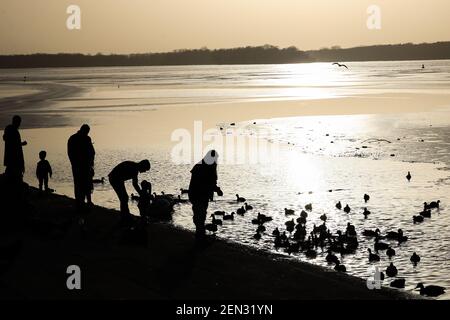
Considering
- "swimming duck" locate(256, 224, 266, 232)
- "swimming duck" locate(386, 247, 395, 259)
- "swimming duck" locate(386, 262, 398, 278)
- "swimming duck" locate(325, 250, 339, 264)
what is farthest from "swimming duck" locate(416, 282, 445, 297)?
"swimming duck" locate(256, 224, 266, 232)

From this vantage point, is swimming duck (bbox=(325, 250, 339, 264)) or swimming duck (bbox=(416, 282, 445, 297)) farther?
swimming duck (bbox=(325, 250, 339, 264))

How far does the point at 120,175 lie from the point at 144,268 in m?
2.71

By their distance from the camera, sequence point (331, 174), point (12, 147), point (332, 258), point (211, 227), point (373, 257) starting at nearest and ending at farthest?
point (332, 258) < point (373, 257) < point (12, 147) < point (211, 227) < point (331, 174)

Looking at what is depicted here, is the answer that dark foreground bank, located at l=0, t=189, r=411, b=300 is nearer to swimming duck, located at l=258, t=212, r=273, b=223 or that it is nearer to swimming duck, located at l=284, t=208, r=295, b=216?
swimming duck, located at l=258, t=212, r=273, b=223

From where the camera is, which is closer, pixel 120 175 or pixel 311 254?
pixel 120 175

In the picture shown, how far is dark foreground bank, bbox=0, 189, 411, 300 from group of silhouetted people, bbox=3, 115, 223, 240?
77 centimetres

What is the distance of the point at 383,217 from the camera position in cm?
2017

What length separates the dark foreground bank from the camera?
11.3 meters

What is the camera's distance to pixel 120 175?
47.7 feet

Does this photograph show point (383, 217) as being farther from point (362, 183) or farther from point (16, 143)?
point (16, 143)

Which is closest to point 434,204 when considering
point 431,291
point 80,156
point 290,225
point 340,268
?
point 290,225

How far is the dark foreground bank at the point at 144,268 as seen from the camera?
446 inches

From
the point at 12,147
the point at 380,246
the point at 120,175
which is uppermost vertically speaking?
the point at 12,147

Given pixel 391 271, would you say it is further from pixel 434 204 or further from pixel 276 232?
pixel 434 204
